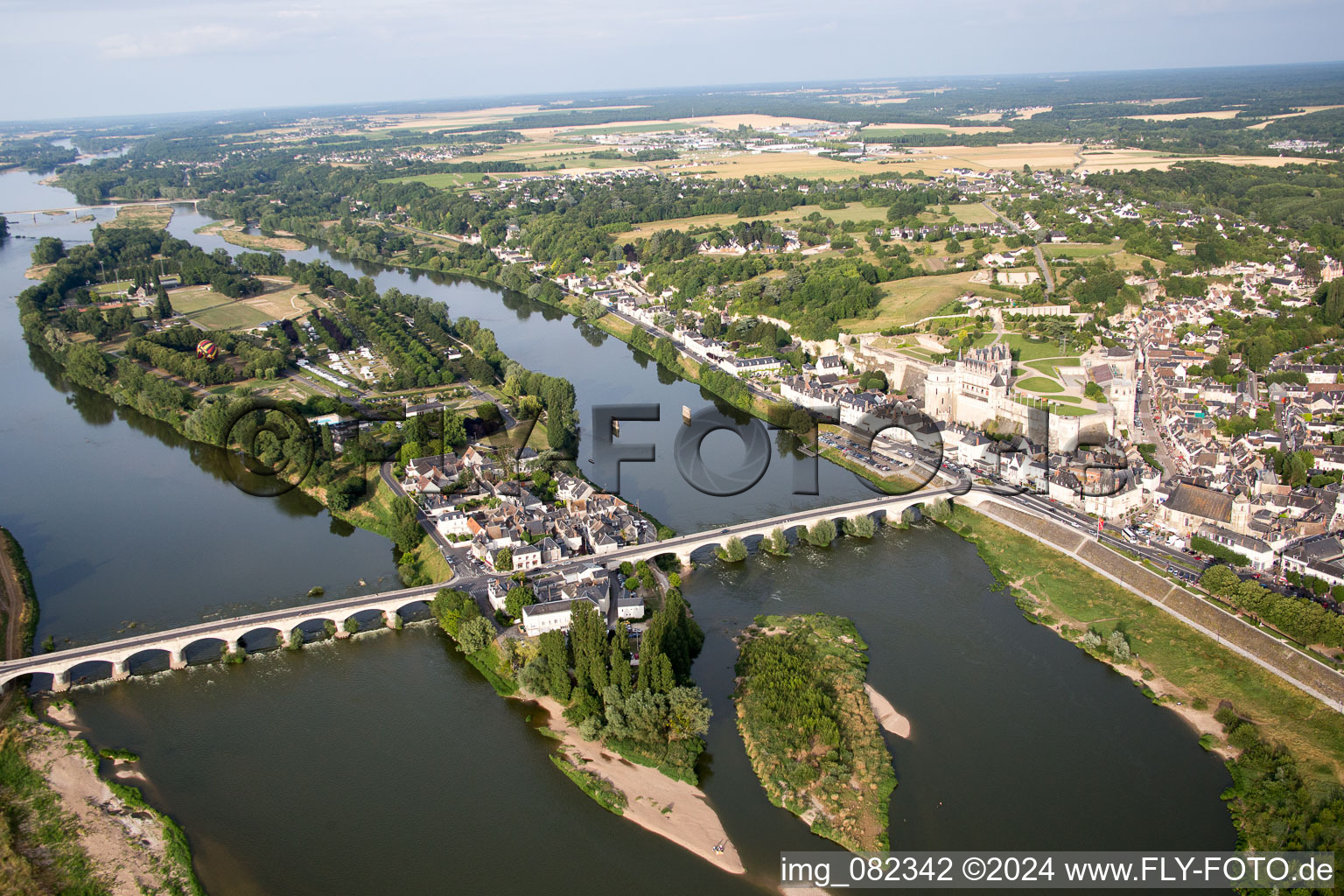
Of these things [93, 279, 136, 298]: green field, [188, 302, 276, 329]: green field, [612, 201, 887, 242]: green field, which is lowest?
[188, 302, 276, 329]: green field

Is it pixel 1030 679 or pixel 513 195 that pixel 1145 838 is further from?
pixel 513 195

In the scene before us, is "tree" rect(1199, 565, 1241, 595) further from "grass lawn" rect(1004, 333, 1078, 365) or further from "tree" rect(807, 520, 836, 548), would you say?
"grass lawn" rect(1004, 333, 1078, 365)

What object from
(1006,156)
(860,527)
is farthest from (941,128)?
(860,527)

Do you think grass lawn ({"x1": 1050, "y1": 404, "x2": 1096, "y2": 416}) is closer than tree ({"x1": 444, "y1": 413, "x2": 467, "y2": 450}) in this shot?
No

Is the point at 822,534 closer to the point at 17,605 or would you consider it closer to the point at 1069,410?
the point at 1069,410

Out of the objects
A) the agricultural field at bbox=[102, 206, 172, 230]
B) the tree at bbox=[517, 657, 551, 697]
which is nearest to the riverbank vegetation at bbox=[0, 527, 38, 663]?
the tree at bbox=[517, 657, 551, 697]

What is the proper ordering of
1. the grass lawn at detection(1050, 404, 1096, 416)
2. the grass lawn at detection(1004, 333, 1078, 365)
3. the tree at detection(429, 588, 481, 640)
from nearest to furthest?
1. the tree at detection(429, 588, 481, 640)
2. the grass lawn at detection(1050, 404, 1096, 416)
3. the grass lawn at detection(1004, 333, 1078, 365)

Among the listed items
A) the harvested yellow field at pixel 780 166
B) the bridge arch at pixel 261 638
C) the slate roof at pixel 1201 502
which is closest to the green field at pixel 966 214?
the harvested yellow field at pixel 780 166

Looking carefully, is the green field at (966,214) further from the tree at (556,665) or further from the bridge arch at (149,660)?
the bridge arch at (149,660)
